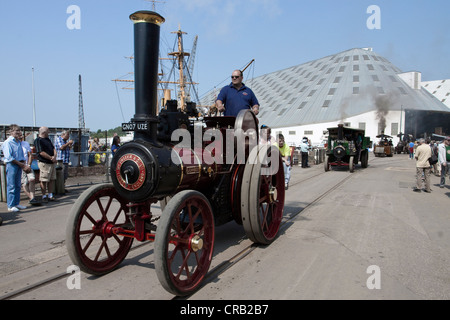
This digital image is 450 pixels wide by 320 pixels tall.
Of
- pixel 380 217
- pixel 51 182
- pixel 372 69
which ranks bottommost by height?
pixel 380 217

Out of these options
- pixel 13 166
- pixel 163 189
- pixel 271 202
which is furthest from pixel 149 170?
pixel 13 166

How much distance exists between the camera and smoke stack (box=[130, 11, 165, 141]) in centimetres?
284

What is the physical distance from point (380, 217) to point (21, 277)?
540cm

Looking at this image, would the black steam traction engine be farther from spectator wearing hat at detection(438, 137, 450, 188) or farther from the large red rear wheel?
spectator wearing hat at detection(438, 137, 450, 188)

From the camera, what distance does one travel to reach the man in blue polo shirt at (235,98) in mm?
4395

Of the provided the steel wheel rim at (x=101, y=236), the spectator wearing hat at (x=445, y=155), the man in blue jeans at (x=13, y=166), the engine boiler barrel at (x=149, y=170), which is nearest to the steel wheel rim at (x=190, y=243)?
the engine boiler barrel at (x=149, y=170)

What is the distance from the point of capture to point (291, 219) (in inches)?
215

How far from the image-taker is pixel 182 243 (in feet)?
9.10

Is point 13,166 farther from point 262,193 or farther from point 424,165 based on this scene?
point 424,165

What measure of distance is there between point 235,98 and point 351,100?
136ft

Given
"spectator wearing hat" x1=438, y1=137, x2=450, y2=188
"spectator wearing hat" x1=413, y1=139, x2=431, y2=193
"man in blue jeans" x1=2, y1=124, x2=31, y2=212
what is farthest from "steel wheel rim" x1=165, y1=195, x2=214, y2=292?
"spectator wearing hat" x1=438, y1=137, x2=450, y2=188

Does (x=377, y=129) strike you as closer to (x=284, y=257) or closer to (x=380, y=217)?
(x=380, y=217)
